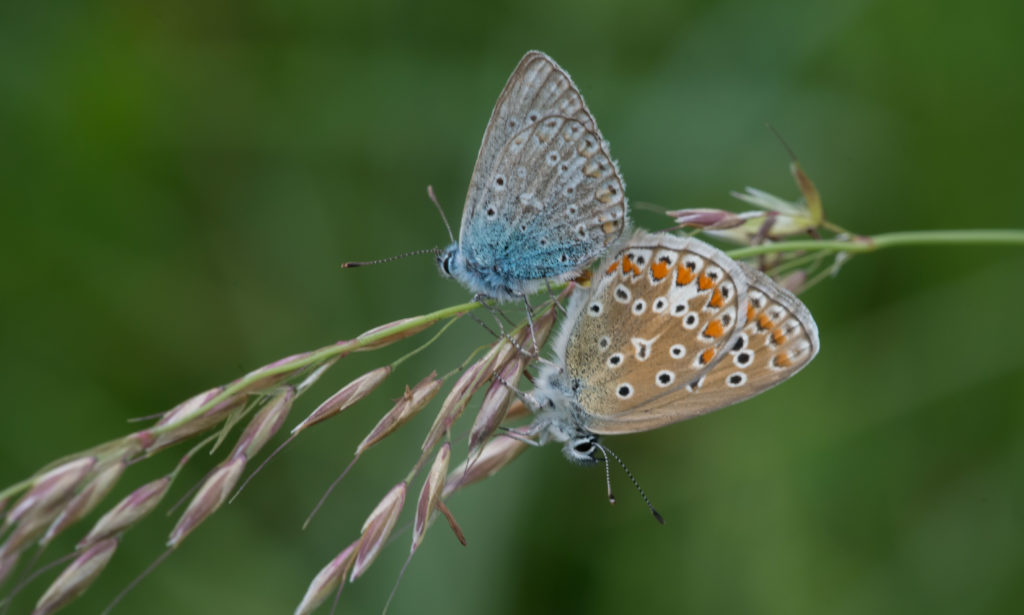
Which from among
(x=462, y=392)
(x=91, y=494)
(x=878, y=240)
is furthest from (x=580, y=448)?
(x=91, y=494)

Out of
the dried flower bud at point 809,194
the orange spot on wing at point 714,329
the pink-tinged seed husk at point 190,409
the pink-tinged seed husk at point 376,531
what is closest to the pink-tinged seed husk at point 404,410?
the pink-tinged seed husk at point 376,531

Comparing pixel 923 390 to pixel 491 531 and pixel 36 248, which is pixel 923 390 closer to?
pixel 491 531

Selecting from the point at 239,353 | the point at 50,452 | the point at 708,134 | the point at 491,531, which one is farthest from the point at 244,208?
the point at 708,134

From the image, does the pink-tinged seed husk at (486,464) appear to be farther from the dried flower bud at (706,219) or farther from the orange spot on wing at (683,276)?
the dried flower bud at (706,219)

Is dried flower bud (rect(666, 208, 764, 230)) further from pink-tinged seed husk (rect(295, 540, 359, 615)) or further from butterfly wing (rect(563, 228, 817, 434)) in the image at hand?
pink-tinged seed husk (rect(295, 540, 359, 615))

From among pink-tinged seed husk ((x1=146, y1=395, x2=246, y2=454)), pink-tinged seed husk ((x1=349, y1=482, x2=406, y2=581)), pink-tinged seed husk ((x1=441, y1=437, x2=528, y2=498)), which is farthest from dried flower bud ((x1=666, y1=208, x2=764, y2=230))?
pink-tinged seed husk ((x1=146, y1=395, x2=246, y2=454))

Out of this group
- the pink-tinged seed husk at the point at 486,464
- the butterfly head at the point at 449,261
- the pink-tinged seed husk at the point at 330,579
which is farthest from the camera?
the butterfly head at the point at 449,261
